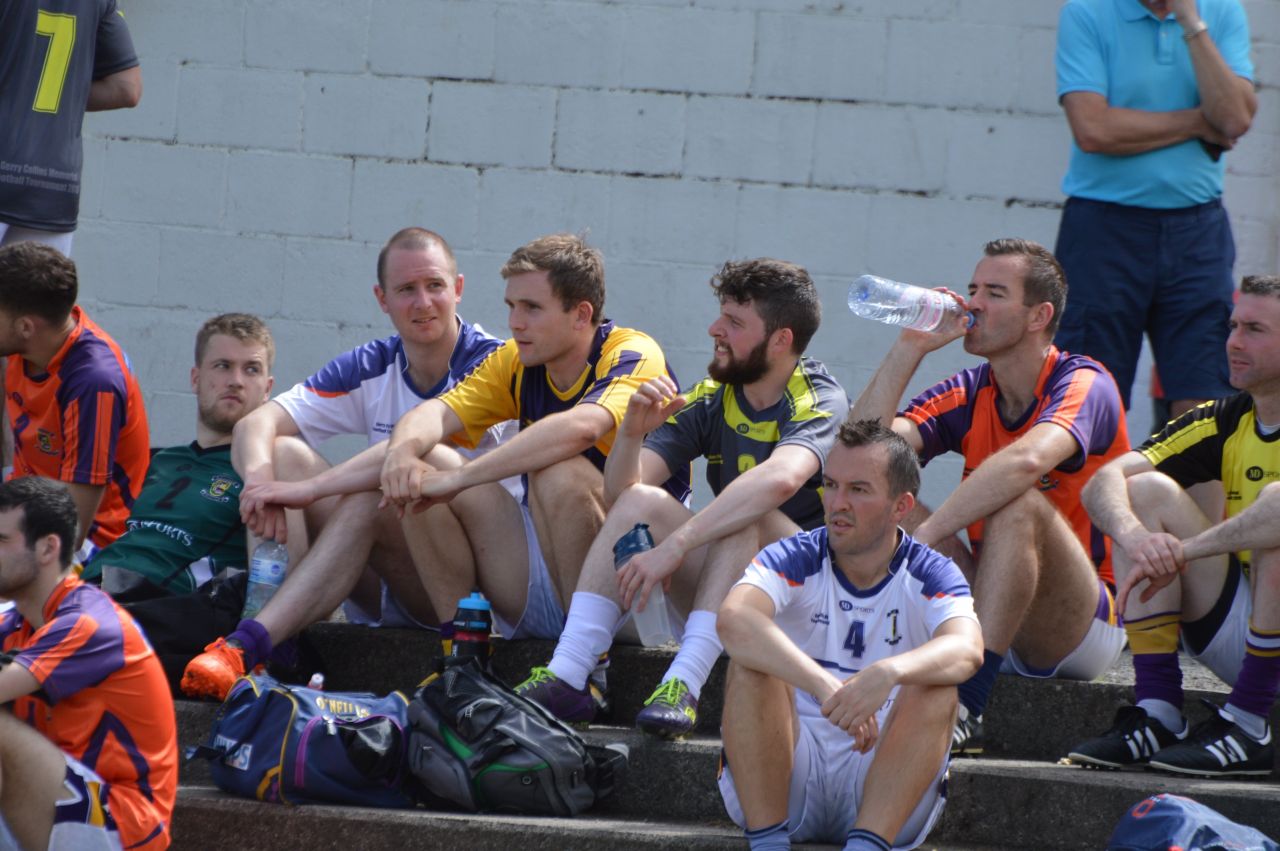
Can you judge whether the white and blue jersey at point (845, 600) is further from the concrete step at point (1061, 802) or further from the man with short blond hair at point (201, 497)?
the man with short blond hair at point (201, 497)

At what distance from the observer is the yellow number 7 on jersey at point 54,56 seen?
471 cm

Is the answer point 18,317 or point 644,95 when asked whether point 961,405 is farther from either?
point 18,317

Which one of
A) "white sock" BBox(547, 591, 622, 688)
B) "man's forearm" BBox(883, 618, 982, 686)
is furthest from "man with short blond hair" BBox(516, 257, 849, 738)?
"man's forearm" BBox(883, 618, 982, 686)

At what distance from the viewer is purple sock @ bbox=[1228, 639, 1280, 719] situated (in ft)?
11.7

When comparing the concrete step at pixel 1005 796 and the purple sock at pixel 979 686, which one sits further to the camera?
the purple sock at pixel 979 686

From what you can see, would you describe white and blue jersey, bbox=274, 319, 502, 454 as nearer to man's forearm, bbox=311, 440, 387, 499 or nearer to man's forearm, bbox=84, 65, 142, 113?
man's forearm, bbox=311, 440, 387, 499

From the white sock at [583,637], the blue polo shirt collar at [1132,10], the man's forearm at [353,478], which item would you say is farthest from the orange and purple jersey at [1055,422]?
the man's forearm at [353,478]

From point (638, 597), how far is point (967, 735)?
777 millimetres

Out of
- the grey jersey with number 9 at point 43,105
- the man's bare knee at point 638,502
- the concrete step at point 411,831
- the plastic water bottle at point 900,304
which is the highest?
the grey jersey with number 9 at point 43,105

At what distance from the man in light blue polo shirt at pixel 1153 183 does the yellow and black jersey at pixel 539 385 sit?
3.75ft

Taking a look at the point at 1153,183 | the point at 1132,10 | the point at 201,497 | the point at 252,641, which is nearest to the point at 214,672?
the point at 252,641

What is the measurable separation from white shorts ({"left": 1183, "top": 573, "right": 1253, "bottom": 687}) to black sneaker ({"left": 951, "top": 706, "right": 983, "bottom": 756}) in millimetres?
553

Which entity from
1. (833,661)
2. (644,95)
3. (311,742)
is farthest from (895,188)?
(311,742)

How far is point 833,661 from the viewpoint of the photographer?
344cm
